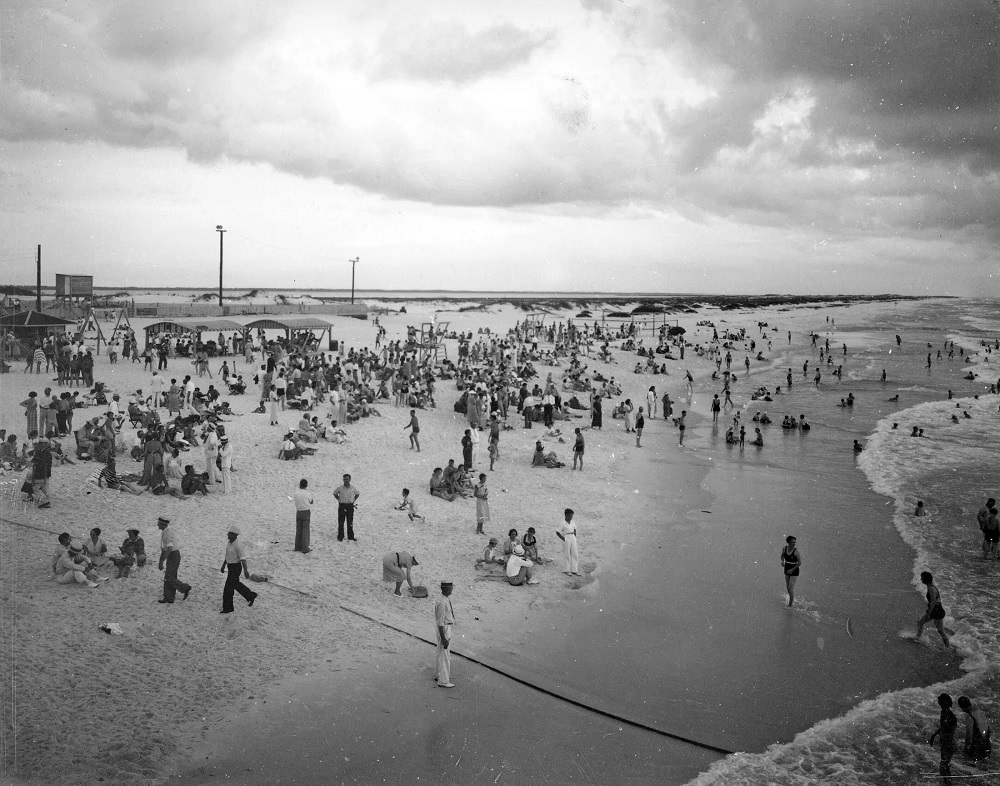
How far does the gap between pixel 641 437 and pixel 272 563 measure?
680 inches

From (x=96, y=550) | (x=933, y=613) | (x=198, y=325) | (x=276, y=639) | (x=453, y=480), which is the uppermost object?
(x=198, y=325)

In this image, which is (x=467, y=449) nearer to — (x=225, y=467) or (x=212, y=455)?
(x=225, y=467)

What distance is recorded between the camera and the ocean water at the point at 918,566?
7.79 m

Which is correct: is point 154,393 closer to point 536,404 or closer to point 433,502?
point 433,502

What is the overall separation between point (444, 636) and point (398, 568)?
9.68ft

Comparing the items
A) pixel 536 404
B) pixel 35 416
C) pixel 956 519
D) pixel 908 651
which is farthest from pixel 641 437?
pixel 35 416

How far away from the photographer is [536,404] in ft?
90.0

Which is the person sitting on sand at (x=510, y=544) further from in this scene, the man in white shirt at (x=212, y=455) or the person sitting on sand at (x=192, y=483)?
the man in white shirt at (x=212, y=455)

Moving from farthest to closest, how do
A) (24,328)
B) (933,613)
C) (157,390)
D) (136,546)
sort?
(24,328), (157,390), (136,546), (933,613)

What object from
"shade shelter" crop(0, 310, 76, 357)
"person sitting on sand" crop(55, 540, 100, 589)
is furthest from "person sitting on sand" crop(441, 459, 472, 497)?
"shade shelter" crop(0, 310, 76, 357)

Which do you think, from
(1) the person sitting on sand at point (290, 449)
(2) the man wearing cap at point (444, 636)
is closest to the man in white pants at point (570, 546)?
(2) the man wearing cap at point (444, 636)

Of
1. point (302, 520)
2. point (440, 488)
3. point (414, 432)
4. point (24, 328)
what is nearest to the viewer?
point (302, 520)

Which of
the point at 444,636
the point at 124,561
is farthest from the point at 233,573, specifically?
the point at 444,636

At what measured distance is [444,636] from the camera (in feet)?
27.7
